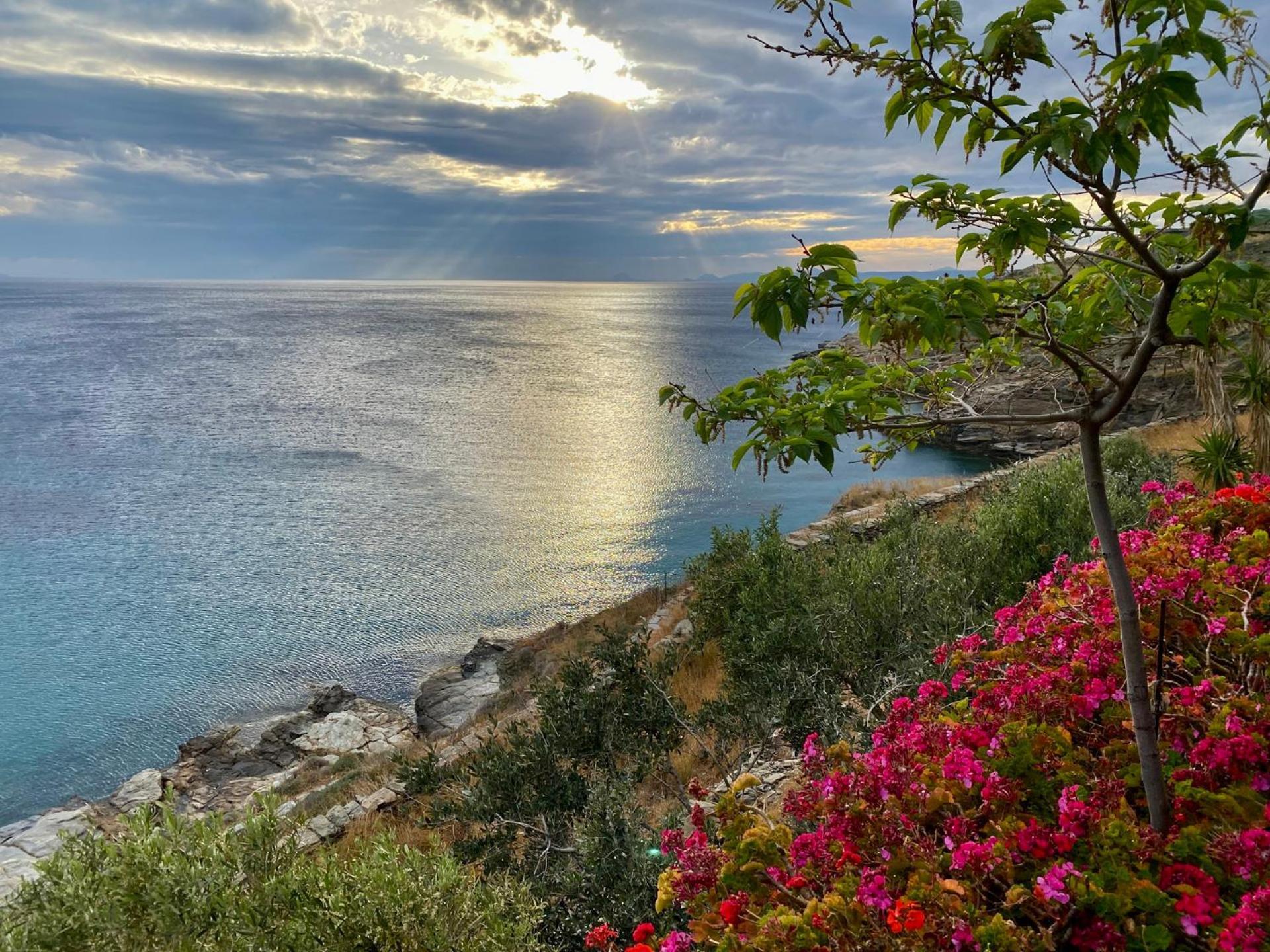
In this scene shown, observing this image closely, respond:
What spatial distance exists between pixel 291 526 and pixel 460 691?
14.6 metres

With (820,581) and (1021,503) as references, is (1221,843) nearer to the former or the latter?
(820,581)

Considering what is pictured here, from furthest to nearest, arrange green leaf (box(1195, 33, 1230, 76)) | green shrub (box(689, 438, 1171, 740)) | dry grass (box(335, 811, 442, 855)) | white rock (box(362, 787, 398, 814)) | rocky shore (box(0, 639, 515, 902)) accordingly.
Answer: rocky shore (box(0, 639, 515, 902))
white rock (box(362, 787, 398, 814))
dry grass (box(335, 811, 442, 855))
green shrub (box(689, 438, 1171, 740))
green leaf (box(1195, 33, 1230, 76))

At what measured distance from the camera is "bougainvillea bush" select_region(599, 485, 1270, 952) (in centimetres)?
258

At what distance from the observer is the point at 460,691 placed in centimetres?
1653

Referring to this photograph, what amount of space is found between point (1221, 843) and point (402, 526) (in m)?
27.2

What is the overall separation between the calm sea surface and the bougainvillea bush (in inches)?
636

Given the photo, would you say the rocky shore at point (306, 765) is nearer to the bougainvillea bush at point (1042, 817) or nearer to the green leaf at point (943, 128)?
the bougainvillea bush at point (1042, 817)

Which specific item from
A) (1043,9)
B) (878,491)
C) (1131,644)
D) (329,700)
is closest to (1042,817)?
(1131,644)

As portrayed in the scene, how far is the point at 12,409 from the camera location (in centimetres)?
4475

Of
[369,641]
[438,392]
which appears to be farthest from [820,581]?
[438,392]

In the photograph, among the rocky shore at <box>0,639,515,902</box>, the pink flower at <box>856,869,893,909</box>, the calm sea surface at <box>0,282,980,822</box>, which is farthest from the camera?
the calm sea surface at <box>0,282,980,822</box>

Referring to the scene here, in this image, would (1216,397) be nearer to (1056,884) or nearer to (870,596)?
(870,596)

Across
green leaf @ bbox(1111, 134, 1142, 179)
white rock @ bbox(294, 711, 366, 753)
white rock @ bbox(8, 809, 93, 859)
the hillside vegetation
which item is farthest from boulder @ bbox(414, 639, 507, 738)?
green leaf @ bbox(1111, 134, 1142, 179)

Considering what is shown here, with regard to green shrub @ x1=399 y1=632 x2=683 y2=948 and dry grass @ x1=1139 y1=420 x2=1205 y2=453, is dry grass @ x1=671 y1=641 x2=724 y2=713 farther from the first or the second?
dry grass @ x1=1139 y1=420 x2=1205 y2=453
